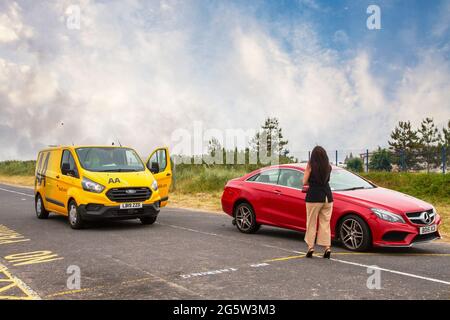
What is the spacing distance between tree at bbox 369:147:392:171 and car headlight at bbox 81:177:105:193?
24982 mm

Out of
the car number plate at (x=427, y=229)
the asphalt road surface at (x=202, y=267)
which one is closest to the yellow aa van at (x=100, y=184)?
the asphalt road surface at (x=202, y=267)

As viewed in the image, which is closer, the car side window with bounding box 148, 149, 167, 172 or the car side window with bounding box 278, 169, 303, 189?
the car side window with bounding box 278, 169, 303, 189

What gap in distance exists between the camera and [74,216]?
11.1 m

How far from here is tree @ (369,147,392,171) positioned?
107ft

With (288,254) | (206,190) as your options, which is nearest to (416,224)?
(288,254)

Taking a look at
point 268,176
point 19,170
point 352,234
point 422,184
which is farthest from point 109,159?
point 19,170

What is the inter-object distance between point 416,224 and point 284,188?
2.59 meters

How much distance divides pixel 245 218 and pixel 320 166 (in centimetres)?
326

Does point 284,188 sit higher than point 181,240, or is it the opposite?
point 284,188

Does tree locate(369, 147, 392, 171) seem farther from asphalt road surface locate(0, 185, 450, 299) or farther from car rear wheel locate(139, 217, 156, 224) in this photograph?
asphalt road surface locate(0, 185, 450, 299)

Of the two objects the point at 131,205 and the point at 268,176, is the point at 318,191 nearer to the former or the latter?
the point at 268,176

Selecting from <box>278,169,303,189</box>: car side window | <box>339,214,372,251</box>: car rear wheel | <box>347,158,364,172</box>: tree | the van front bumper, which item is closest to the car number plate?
<box>339,214,372,251</box>: car rear wheel
